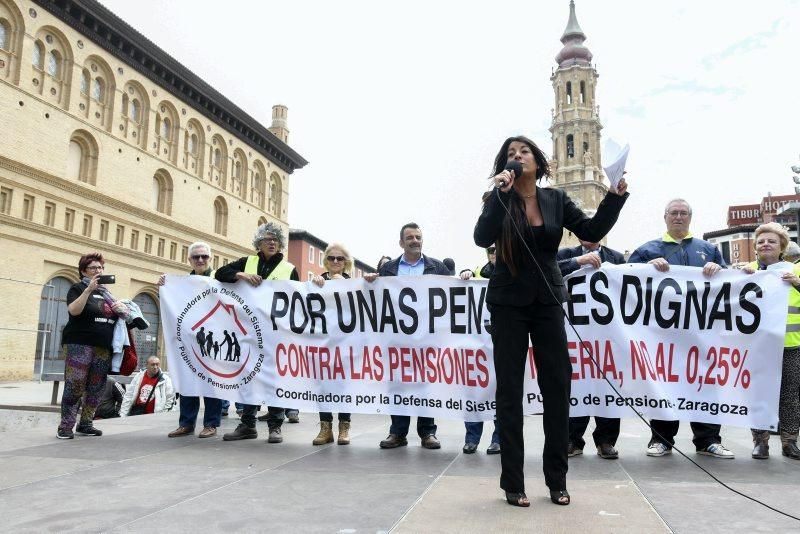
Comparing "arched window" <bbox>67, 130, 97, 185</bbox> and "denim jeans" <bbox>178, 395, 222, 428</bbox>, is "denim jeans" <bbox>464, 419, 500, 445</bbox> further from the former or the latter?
"arched window" <bbox>67, 130, 97, 185</bbox>

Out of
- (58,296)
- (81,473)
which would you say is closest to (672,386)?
(81,473)

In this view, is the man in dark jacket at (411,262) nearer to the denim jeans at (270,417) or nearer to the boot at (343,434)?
the boot at (343,434)

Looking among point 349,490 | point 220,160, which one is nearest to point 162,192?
point 220,160

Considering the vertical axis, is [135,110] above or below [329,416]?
above

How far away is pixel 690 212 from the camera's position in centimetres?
529

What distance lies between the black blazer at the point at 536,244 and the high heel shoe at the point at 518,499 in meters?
1.02

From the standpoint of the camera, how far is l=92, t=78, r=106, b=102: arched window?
30.2 meters

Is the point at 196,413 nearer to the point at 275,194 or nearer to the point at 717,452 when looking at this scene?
the point at 717,452

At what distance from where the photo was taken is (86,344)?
19.5 feet

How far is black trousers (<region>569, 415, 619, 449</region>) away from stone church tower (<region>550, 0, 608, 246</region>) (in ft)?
297

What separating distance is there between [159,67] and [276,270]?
107 ft

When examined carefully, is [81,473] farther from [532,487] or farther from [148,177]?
[148,177]

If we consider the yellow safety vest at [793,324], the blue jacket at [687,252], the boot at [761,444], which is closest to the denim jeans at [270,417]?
the blue jacket at [687,252]

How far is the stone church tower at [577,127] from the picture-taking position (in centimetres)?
9300
